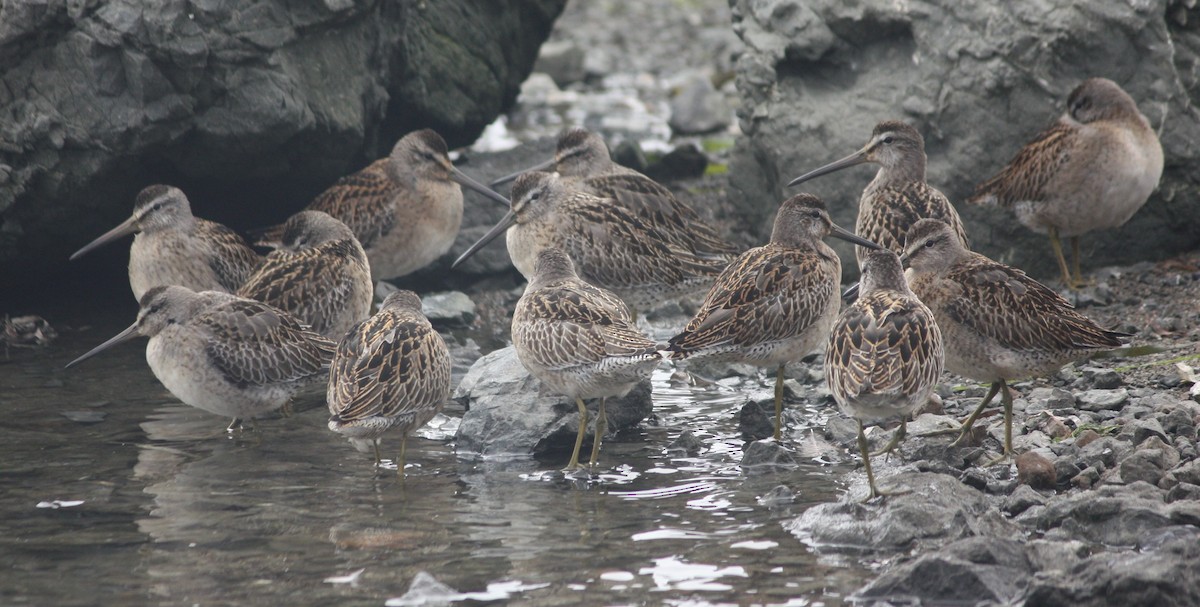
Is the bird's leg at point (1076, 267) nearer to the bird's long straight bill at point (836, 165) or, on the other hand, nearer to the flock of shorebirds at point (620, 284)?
the flock of shorebirds at point (620, 284)

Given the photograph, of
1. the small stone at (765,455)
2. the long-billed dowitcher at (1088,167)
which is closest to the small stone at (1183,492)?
the small stone at (765,455)

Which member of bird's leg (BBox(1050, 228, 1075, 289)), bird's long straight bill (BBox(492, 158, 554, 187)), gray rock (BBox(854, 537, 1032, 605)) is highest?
bird's long straight bill (BBox(492, 158, 554, 187))

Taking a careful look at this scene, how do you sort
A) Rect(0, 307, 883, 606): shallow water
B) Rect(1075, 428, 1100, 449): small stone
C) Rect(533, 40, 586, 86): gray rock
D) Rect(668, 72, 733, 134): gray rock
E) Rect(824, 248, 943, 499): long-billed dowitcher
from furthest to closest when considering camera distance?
Rect(533, 40, 586, 86): gray rock → Rect(668, 72, 733, 134): gray rock → Rect(1075, 428, 1100, 449): small stone → Rect(824, 248, 943, 499): long-billed dowitcher → Rect(0, 307, 883, 606): shallow water

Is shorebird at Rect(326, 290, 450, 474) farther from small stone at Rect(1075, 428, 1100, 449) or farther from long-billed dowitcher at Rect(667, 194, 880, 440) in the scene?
small stone at Rect(1075, 428, 1100, 449)

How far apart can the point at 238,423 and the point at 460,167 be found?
397cm

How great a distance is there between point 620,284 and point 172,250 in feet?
9.39

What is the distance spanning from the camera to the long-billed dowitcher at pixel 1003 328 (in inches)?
259

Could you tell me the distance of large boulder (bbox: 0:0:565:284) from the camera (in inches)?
334

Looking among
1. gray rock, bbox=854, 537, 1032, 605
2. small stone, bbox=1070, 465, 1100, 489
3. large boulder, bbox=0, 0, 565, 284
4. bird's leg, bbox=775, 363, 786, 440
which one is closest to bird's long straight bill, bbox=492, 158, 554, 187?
large boulder, bbox=0, 0, 565, 284

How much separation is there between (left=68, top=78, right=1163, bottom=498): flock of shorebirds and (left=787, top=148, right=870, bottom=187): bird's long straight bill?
0.04 ft

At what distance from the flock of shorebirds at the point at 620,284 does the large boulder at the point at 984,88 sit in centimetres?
38

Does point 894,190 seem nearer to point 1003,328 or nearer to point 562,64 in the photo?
point 1003,328

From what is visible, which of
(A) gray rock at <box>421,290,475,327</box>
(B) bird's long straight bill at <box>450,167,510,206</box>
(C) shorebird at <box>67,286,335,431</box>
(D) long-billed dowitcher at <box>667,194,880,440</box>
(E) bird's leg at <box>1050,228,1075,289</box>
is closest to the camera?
(D) long-billed dowitcher at <box>667,194,880,440</box>

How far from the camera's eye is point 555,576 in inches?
207
